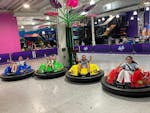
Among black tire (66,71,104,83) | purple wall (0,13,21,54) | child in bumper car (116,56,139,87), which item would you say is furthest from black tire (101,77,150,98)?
purple wall (0,13,21,54)

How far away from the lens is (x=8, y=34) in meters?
10.4

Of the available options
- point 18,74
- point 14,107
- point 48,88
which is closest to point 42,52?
point 18,74

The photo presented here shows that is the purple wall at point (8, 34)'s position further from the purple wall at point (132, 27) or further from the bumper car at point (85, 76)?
the purple wall at point (132, 27)

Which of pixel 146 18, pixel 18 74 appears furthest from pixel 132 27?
pixel 18 74

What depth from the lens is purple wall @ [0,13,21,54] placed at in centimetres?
1011

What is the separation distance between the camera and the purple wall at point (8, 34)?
10.1 metres

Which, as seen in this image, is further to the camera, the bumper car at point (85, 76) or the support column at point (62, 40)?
the support column at point (62, 40)

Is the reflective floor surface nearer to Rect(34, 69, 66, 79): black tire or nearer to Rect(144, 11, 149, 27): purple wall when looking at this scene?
Rect(34, 69, 66, 79): black tire

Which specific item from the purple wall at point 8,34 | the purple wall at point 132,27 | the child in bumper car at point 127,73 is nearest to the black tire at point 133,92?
the child in bumper car at point 127,73

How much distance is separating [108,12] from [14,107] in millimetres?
11480

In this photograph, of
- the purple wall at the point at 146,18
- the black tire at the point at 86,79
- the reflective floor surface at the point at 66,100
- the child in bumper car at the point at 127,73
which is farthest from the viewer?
the purple wall at the point at 146,18

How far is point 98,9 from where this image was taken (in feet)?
43.5

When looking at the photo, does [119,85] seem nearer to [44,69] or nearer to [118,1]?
[44,69]

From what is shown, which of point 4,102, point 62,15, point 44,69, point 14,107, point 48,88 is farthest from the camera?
point 62,15
